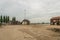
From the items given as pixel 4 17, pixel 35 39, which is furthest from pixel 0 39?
pixel 4 17

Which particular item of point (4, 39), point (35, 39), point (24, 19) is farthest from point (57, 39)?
point (24, 19)

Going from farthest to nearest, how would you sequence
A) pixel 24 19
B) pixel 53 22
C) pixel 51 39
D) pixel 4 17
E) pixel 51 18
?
pixel 4 17 → pixel 24 19 → pixel 51 18 → pixel 53 22 → pixel 51 39

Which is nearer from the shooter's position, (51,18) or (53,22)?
(53,22)

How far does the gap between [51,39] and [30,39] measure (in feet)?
10.1

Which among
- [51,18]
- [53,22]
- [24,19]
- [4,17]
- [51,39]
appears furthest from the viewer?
[4,17]

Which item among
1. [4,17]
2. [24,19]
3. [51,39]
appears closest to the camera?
[51,39]

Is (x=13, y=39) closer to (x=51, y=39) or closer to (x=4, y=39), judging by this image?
(x=4, y=39)

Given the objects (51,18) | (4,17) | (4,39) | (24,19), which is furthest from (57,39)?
(4,17)

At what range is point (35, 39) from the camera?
22250 millimetres

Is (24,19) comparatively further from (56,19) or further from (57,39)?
(57,39)

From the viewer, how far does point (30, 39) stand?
880 inches

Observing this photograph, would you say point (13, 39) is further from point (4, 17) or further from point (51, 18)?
point (4, 17)

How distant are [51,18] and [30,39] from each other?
4994cm

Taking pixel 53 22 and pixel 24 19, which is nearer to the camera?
pixel 53 22
